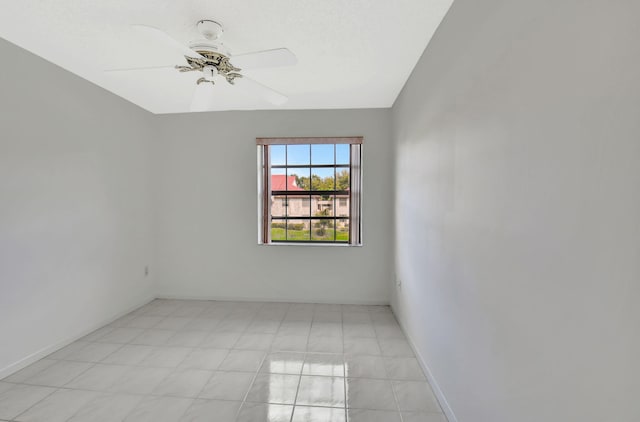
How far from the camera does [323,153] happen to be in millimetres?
3691

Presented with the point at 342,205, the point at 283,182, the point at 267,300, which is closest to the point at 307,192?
the point at 283,182

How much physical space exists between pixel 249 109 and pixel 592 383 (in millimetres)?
3658

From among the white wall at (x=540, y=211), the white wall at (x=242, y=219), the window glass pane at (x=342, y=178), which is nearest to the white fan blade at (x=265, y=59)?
the white wall at (x=540, y=211)

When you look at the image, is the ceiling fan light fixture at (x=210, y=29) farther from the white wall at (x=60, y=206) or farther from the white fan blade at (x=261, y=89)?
the white wall at (x=60, y=206)

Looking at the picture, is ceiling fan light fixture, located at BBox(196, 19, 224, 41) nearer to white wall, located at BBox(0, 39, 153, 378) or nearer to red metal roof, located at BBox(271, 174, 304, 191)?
white wall, located at BBox(0, 39, 153, 378)

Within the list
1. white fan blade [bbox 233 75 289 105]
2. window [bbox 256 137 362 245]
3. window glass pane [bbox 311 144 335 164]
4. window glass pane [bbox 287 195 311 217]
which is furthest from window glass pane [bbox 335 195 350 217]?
white fan blade [bbox 233 75 289 105]

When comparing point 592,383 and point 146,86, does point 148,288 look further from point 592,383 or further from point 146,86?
point 592,383

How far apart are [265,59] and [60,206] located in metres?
2.21

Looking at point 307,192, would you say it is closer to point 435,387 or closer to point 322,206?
point 322,206

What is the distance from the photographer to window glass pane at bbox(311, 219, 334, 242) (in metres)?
3.72

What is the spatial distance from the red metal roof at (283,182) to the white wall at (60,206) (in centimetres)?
163

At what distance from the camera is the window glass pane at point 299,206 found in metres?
3.75

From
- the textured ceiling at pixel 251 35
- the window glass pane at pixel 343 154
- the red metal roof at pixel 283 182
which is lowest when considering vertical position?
the red metal roof at pixel 283 182

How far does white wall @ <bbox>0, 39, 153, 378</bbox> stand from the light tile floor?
0.29 meters
